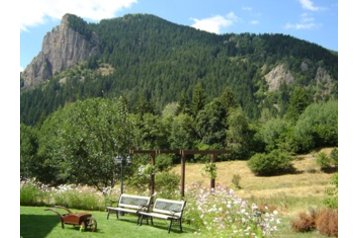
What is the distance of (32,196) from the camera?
9.77 meters

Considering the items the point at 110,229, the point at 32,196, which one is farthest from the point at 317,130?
the point at 110,229

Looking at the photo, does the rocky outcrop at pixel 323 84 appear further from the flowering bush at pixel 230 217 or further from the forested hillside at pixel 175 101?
the flowering bush at pixel 230 217

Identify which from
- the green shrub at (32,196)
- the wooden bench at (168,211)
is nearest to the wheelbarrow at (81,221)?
the wooden bench at (168,211)

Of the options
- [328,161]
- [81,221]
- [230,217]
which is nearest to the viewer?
[230,217]

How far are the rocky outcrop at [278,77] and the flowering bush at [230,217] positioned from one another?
4501cm

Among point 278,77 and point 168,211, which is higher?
point 278,77

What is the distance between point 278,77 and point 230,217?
48.2m

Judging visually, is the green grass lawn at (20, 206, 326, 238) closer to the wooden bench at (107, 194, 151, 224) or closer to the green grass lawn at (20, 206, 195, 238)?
the green grass lawn at (20, 206, 195, 238)

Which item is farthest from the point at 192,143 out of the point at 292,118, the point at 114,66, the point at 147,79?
the point at 114,66

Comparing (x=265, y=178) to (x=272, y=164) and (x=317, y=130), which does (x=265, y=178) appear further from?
(x=317, y=130)
